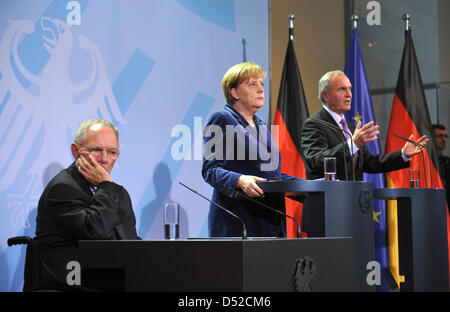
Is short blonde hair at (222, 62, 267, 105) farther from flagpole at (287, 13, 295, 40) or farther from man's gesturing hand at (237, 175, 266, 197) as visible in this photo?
flagpole at (287, 13, 295, 40)

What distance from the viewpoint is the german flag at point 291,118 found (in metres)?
5.14

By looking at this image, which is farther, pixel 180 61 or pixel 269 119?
pixel 269 119

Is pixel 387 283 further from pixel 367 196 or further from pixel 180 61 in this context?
pixel 180 61

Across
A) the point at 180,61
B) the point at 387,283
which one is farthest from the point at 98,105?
the point at 387,283

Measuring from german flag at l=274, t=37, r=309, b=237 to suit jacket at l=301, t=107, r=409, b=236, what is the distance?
1.15 metres

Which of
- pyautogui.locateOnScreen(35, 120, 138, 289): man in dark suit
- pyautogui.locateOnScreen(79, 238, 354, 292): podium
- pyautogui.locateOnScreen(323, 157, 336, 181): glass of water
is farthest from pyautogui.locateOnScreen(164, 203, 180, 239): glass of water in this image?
pyautogui.locateOnScreen(323, 157, 336, 181): glass of water

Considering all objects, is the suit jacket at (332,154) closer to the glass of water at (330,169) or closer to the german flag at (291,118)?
the glass of water at (330,169)

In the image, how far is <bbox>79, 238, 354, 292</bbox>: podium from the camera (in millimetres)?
1824

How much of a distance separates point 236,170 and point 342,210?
1.88 feet

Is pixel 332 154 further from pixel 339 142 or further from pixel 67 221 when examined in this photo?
pixel 67 221

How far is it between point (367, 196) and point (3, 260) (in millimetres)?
1976

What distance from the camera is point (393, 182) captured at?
5.36 m

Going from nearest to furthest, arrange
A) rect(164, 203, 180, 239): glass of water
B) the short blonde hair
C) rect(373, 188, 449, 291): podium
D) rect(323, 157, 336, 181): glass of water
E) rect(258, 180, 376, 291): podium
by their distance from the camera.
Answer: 1. rect(164, 203, 180, 239): glass of water
2. rect(258, 180, 376, 291): podium
3. rect(323, 157, 336, 181): glass of water
4. the short blonde hair
5. rect(373, 188, 449, 291): podium

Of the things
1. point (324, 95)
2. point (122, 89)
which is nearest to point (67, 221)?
point (122, 89)
